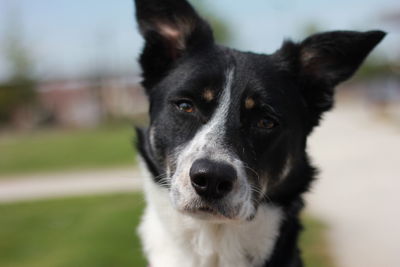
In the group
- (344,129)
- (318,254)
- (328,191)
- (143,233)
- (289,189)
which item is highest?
(289,189)

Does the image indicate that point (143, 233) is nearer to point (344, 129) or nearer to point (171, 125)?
point (171, 125)

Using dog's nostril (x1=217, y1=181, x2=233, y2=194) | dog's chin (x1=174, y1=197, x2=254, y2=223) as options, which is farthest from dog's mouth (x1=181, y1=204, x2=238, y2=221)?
dog's nostril (x1=217, y1=181, x2=233, y2=194)

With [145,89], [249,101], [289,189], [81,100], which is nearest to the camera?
[249,101]

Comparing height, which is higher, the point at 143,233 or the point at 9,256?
the point at 143,233

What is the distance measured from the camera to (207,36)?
3340 millimetres

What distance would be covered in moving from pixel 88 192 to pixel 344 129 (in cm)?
1402

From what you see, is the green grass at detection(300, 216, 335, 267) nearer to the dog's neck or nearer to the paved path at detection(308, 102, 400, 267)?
the paved path at detection(308, 102, 400, 267)

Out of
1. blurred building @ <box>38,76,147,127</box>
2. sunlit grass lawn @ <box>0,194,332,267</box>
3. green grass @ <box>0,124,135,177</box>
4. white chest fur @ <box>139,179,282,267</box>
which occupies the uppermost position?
white chest fur @ <box>139,179,282,267</box>

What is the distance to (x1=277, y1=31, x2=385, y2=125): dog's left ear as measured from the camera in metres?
3.16

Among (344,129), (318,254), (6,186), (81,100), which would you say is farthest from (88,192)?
(81,100)

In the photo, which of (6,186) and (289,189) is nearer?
(289,189)

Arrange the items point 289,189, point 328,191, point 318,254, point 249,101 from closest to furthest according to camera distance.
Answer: point 249,101 < point 289,189 < point 318,254 < point 328,191

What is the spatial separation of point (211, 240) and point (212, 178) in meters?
0.66

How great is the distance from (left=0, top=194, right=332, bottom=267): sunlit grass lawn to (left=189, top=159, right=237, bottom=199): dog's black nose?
1.93 meters
